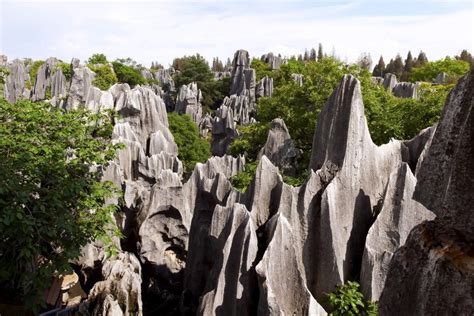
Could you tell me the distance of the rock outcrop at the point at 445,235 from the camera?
6.42ft

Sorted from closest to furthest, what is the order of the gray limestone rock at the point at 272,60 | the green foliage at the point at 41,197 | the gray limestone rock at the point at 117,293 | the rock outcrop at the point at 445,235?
the rock outcrop at the point at 445,235, the green foliage at the point at 41,197, the gray limestone rock at the point at 117,293, the gray limestone rock at the point at 272,60

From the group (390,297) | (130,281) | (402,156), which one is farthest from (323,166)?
(390,297)

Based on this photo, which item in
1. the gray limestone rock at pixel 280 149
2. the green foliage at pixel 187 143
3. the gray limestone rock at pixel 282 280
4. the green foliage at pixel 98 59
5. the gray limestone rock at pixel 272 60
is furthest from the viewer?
the gray limestone rock at pixel 272 60

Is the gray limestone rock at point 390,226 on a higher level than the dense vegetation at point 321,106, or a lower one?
lower

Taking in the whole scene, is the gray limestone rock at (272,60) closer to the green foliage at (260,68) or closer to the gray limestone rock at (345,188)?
the green foliage at (260,68)

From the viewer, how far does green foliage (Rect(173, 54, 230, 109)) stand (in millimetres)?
63812

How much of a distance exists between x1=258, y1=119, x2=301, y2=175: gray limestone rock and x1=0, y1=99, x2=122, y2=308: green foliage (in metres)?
7.84

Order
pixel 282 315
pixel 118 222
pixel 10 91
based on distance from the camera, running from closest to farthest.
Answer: pixel 282 315 → pixel 118 222 → pixel 10 91

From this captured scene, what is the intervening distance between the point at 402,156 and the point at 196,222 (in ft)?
17.9

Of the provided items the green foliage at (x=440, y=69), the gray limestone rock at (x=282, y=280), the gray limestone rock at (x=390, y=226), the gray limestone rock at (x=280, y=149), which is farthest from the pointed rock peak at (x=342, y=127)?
the green foliage at (x=440, y=69)

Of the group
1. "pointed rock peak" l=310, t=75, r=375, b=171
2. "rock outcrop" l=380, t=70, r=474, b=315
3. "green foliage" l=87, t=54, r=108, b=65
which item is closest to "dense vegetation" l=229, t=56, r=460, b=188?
"pointed rock peak" l=310, t=75, r=375, b=171

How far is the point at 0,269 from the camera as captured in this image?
25.8ft

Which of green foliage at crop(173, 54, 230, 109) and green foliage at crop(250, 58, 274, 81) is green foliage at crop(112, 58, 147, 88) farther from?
green foliage at crop(250, 58, 274, 81)

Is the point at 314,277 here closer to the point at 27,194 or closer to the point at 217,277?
the point at 217,277
